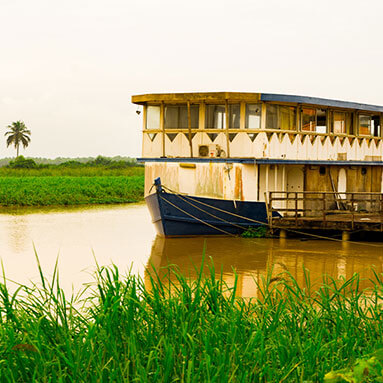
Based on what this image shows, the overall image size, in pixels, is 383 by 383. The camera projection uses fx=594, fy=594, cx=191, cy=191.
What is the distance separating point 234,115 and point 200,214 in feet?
10.6

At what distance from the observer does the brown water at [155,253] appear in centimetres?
1307

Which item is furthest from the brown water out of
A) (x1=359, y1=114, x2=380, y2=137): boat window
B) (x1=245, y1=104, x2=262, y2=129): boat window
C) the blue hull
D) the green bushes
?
the green bushes

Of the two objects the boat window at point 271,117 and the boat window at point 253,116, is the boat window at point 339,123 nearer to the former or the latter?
the boat window at point 271,117

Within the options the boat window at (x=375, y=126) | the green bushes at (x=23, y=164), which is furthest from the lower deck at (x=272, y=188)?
the green bushes at (x=23, y=164)

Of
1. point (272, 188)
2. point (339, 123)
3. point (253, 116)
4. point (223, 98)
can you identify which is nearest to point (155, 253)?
point (272, 188)

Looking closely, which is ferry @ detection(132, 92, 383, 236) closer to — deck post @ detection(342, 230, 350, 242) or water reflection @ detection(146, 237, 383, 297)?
deck post @ detection(342, 230, 350, 242)

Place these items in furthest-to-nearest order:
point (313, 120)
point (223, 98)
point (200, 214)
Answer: point (313, 120) → point (200, 214) → point (223, 98)

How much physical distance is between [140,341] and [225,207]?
13130 millimetres

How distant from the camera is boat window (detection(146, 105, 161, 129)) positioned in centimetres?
1869

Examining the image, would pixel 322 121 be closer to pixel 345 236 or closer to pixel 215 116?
pixel 215 116

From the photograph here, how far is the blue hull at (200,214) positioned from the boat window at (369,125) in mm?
6012

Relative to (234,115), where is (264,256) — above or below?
below

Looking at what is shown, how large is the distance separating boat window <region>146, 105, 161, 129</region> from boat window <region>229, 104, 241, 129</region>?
89.5 inches

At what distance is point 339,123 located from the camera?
2058 centimetres
